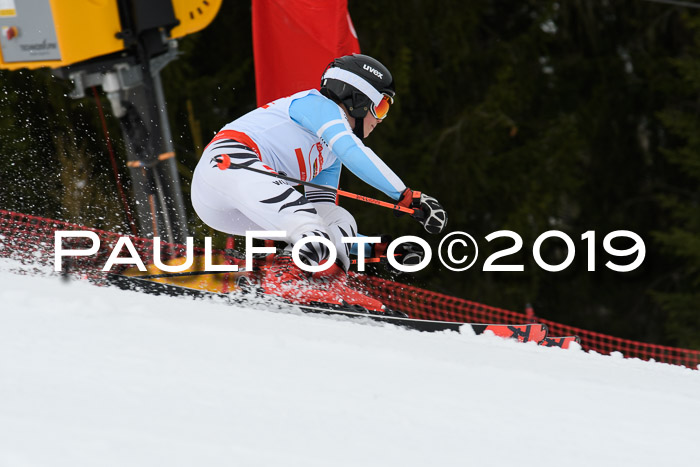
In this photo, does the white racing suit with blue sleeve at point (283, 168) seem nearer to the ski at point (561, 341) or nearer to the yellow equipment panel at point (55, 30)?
the yellow equipment panel at point (55, 30)

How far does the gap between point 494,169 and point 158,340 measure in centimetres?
760

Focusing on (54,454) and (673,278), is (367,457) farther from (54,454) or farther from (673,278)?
(673,278)

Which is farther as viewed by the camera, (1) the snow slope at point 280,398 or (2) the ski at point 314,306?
(2) the ski at point 314,306

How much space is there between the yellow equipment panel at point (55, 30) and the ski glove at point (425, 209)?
→ 61.0 inches

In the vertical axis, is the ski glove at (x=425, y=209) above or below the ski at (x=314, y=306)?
above

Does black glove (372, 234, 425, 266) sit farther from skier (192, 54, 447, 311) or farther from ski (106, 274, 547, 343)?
ski (106, 274, 547, 343)

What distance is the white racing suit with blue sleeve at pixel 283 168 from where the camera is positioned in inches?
157

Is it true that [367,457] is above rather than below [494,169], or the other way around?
below

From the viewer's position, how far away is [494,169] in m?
9.88

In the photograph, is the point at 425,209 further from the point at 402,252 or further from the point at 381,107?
the point at 381,107

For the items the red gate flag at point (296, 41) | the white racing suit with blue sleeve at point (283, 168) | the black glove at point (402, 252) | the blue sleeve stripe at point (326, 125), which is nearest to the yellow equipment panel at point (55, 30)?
the white racing suit with blue sleeve at point (283, 168)

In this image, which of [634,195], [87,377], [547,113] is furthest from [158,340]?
[634,195]

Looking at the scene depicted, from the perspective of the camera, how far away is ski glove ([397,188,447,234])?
407 centimetres

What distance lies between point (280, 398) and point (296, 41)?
3.84 metres
